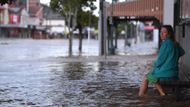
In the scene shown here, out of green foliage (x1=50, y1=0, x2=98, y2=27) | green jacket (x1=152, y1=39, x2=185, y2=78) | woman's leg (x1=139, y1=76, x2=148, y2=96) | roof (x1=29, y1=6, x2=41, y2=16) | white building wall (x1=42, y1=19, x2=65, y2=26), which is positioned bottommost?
woman's leg (x1=139, y1=76, x2=148, y2=96)

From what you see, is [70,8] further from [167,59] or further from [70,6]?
[167,59]

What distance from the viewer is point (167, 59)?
39.0ft

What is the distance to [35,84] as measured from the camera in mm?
16031

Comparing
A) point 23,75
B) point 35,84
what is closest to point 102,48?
point 23,75

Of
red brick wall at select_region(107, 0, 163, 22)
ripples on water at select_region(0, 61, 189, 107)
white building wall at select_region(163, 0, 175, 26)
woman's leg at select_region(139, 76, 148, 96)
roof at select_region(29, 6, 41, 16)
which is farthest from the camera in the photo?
roof at select_region(29, 6, 41, 16)

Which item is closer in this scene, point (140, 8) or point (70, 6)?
point (140, 8)

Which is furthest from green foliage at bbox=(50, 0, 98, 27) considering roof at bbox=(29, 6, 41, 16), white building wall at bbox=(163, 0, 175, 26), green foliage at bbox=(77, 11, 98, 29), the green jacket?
roof at bbox=(29, 6, 41, 16)

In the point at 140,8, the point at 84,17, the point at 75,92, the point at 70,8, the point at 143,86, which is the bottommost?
the point at 75,92

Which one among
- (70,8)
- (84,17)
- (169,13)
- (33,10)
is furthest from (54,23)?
(169,13)

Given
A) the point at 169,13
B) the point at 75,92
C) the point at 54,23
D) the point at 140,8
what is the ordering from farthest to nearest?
the point at 54,23 → the point at 140,8 → the point at 169,13 → the point at 75,92

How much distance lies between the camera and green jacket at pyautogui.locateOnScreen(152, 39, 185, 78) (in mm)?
11797

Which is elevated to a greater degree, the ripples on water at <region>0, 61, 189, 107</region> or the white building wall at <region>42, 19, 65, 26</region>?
the white building wall at <region>42, 19, 65, 26</region>

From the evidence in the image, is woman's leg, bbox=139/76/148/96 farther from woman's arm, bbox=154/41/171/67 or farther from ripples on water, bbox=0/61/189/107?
woman's arm, bbox=154/41/171/67

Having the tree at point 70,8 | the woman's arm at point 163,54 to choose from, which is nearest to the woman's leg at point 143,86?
the woman's arm at point 163,54
